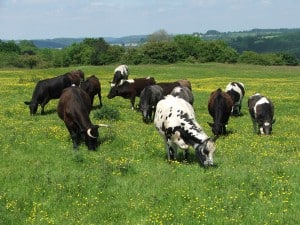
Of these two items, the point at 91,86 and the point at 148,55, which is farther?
the point at 148,55

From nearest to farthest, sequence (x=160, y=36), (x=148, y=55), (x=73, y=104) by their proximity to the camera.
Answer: (x=73, y=104)
(x=148, y=55)
(x=160, y=36)

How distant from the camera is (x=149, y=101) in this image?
2486 cm

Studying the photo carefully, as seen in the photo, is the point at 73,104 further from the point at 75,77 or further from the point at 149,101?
the point at 75,77

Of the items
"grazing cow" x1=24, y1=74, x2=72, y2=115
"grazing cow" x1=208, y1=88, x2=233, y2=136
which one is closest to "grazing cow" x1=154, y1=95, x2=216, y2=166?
"grazing cow" x1=208, y1=88, x2=233, y2=136

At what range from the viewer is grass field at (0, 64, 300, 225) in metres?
10.4

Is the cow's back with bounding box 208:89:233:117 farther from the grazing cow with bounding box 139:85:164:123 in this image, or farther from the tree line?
the tree line

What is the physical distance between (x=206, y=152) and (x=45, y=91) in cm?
1514

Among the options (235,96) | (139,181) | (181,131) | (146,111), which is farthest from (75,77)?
(139,181)

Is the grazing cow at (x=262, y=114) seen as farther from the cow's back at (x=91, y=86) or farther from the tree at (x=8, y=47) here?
the tree at (x=8, y=47)

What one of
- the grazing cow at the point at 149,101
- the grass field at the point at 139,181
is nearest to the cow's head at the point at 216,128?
the grass field at the point at 139,181

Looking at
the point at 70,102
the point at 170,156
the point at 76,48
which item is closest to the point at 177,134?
the point at 170,156

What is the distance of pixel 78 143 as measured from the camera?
17875 millimetres

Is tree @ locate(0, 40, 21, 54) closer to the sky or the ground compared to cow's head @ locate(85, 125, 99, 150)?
closer to the sky

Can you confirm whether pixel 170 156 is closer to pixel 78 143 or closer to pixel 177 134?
pixel 177 134
